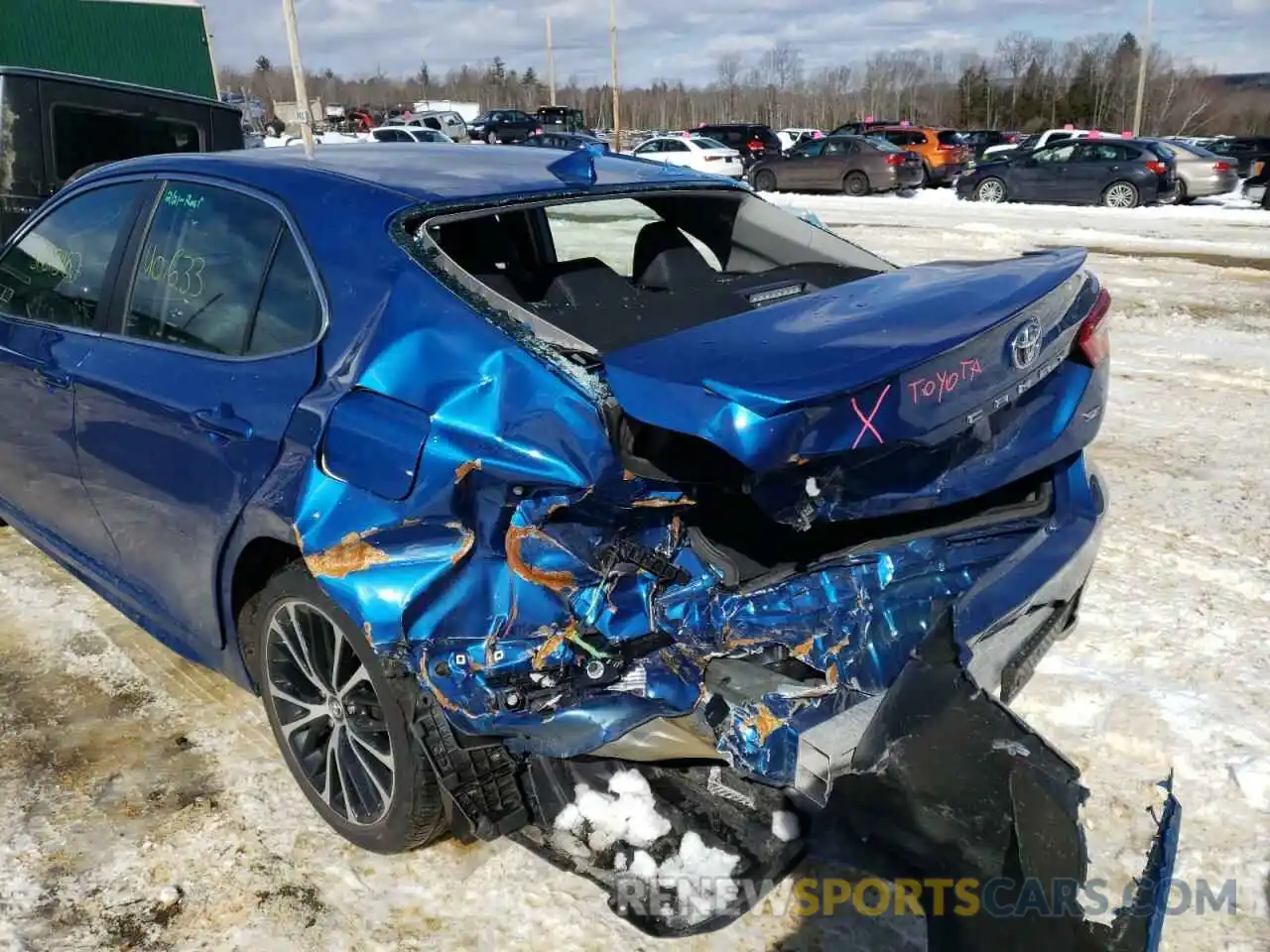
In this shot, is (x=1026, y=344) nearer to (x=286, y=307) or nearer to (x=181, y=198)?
(x=286, y=307)

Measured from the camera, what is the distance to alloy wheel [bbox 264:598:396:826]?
2494 mm

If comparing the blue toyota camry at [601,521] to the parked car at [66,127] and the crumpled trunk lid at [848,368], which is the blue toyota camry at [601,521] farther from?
the parked car at [66,127]

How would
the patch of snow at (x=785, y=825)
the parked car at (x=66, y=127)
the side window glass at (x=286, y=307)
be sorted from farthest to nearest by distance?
1. the parked car at (x=66, y=127)
2. the side window glass at (x=286, y=307)
3. the patch of snow at (x=785, y=825)

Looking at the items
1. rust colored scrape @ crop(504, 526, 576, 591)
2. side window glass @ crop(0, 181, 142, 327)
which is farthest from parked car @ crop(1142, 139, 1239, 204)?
rust colored scrape @ crop(504, 526, 576, 591)

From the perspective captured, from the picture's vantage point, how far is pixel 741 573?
2.34 meters

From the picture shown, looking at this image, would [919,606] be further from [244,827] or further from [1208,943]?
[244,827]

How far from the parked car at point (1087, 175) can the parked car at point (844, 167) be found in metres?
1.99

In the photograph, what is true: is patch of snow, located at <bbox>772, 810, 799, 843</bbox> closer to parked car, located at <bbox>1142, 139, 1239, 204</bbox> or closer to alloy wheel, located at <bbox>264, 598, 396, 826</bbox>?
alloy wheel, located at <bbox>264, 598, 396, 826</bbox>

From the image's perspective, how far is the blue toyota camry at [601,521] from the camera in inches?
78.8

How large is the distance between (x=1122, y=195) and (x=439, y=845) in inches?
745

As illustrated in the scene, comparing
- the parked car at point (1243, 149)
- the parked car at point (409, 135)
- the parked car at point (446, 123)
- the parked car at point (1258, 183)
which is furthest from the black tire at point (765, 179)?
the parked car at point (446, 123)

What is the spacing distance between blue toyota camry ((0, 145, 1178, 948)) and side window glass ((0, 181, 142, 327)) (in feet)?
0.97

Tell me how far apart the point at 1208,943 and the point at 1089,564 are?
3.13 feet

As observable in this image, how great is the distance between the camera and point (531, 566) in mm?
2203
